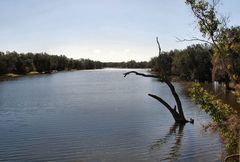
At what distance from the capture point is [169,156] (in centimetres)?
2284

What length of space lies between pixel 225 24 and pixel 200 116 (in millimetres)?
27932

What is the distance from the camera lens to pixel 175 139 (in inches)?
1106

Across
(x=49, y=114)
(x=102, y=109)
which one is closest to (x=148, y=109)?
(x=102, y=109)

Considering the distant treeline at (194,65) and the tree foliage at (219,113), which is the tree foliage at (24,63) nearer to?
the distant treeline at (194,65)

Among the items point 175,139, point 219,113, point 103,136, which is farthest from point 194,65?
point 219,113

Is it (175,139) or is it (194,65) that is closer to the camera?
(175,139)

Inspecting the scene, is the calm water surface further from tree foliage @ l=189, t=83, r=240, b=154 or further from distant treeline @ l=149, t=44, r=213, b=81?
distant treeline @ l=149, t=44, r=213, b=81

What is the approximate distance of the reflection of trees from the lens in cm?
2388

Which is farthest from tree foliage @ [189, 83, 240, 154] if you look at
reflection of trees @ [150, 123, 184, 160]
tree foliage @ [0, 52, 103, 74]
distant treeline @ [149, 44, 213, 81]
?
tree foliage @ [0, 52, 103, 74]

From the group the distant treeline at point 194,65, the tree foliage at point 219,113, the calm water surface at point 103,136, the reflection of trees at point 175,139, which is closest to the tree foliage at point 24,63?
the distant treeline at point 194,65

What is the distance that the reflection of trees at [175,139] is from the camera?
2388 centimetres

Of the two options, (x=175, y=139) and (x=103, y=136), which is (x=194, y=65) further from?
(x=103, y=136)

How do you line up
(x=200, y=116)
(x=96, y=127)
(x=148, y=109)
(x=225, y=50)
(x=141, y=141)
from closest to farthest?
(x=225, y=50) → (x=141, y=141) → (x=96, y=127) → (x=200, y=116) → (x=148, y=109)

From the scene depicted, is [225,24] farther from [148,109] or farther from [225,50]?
[148,109]
